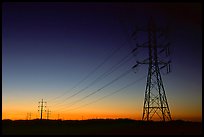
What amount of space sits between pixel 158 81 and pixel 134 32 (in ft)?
15.9

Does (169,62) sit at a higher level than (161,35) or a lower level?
lower

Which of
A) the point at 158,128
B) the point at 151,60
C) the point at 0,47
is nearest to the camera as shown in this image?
the point at 0,47

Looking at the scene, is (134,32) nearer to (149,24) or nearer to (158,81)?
(149,24)

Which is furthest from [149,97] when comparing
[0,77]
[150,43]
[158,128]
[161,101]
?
[0,77]

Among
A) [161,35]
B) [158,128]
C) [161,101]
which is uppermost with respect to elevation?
[161,35]

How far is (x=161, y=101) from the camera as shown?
29141 millimetres

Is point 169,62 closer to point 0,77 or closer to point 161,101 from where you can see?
point 161,101

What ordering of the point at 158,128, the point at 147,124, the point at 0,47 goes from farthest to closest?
1. the point at 147,124
2. the point at 158,128
3. the point at 0,47

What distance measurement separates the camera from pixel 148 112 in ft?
95.6

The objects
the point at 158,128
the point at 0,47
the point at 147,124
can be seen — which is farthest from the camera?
the point at 147,124

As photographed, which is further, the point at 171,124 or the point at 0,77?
the point at 171,124

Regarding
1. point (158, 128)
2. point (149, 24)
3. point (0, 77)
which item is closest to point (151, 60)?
point (149, 24)

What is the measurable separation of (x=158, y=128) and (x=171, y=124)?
3341 mm

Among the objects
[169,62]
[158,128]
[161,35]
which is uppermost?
[161,35]
